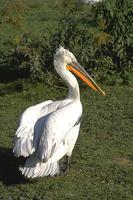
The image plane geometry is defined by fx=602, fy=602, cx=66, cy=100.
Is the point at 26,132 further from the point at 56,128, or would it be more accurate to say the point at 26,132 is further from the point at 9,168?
the point at 9,168

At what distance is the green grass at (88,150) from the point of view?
612 cm

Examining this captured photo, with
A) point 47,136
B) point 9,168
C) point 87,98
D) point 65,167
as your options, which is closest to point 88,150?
point 65,167

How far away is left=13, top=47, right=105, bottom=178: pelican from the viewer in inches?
235

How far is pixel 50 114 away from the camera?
20.5 ft

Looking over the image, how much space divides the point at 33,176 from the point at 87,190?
1.92ft

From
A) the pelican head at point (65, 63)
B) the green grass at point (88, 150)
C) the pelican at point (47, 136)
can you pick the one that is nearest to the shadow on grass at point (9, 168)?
the green grass at point (88, 150)

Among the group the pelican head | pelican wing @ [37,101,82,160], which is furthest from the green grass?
the pelican head

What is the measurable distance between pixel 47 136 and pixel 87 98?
9.65 ft

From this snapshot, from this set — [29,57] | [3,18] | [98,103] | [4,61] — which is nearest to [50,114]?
[98,103]

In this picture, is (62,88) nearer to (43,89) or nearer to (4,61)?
(43,89)

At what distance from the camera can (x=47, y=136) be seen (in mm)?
6035

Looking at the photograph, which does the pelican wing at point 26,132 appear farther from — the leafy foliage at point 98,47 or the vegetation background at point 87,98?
the leafy foliage at point 98,47

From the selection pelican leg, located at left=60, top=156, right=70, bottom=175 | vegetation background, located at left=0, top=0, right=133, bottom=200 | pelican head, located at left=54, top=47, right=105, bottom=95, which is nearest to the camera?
vegetation background, located at left=0, top=0, right=133, bottom=200

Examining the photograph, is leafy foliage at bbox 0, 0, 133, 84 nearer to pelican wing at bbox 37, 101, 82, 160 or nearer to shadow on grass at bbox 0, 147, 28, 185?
shadow on grass at bbox 0, 147, 28, 185
